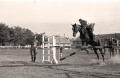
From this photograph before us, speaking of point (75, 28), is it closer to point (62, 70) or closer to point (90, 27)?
point (90, 27)

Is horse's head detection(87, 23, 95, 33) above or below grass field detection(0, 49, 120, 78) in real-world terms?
above

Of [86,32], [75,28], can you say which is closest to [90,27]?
[86,32]

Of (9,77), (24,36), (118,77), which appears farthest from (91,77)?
(24,36)

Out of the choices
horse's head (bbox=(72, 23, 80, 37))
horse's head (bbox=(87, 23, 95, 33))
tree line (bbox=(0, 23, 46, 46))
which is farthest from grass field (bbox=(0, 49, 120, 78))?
tree line (bbox=(0, 23, 46, 46))

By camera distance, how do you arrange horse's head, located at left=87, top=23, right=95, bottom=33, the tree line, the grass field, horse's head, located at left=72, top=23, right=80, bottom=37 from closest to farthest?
the grass field, horse's head, located at left=72, top=23, right=80, bottom=37, horse's head, located at left=87, top=23, right=95, bottom=33, the tree line

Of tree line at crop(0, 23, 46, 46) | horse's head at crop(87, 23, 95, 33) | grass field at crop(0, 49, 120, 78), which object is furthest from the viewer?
tree line at crop(0, 23, 46, 46)

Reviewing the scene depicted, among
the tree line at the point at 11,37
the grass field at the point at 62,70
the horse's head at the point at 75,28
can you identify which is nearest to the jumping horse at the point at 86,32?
the horse's head at the point at 75,28

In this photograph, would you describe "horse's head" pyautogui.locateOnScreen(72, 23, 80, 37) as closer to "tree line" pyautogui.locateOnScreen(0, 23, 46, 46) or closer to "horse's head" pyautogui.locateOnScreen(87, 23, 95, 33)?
"horse's head" pyautogui.locateOnScreen(87, 23, 95, 33)

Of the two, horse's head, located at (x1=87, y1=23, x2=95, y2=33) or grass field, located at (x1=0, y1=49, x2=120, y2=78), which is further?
horse's head, located at (x1=87, y1=23, x2=95, y2=33)

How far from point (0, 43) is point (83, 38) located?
322ft

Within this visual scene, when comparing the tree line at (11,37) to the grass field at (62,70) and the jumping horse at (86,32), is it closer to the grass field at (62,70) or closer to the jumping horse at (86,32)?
the jumping horse at (86,32)

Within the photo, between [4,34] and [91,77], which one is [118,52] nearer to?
[91,77]

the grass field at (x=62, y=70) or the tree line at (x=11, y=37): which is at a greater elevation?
the tree line at (x=11, y=37)

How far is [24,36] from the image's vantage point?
134375 millimetres
